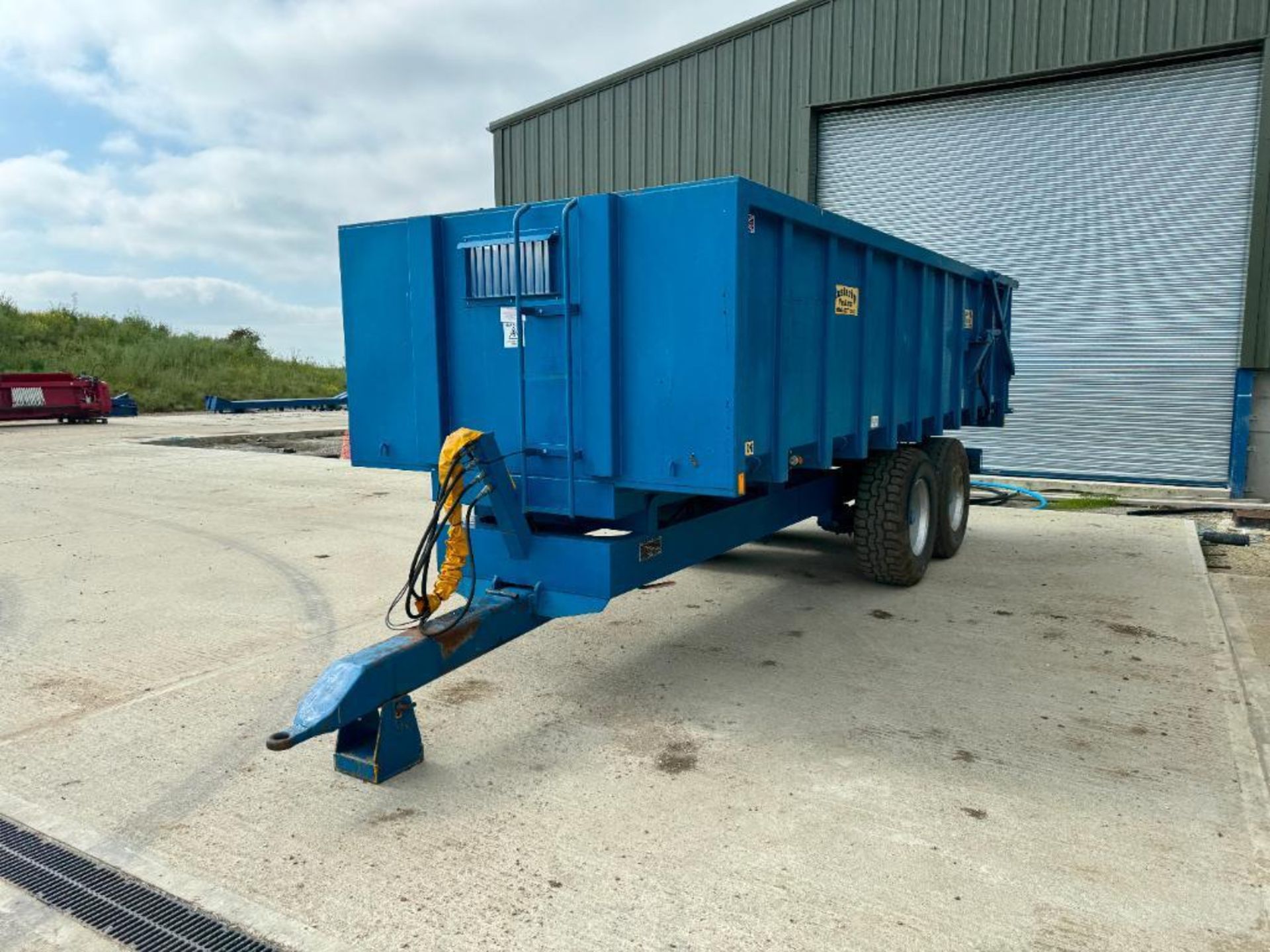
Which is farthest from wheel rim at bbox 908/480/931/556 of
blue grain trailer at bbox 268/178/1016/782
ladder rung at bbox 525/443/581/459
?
ladder rung at bbox 525/443/581/459

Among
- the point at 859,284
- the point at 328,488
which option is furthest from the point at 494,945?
the point at 328,488

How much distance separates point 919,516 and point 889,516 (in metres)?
0.68

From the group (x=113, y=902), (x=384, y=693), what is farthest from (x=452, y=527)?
(x=113, y=902)

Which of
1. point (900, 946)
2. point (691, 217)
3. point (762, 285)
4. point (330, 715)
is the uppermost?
point (691, 217)

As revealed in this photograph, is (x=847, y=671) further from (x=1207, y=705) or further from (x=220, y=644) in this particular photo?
(x=220, y=644)

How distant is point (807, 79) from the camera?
13.5 m

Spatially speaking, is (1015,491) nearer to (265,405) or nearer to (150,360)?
(265,405)

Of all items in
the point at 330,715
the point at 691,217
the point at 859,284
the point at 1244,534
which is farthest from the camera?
the point at 1244,534

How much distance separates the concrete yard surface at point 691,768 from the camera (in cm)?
288

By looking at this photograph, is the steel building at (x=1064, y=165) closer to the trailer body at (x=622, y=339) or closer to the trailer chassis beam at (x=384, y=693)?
the trailer body at (x=622, y=339)

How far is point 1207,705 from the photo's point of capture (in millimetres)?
4488

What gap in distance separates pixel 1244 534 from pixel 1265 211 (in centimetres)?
460

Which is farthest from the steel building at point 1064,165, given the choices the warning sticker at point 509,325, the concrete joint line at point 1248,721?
the warning sticker at point 509,325

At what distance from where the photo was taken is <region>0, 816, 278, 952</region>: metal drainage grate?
2.76m
